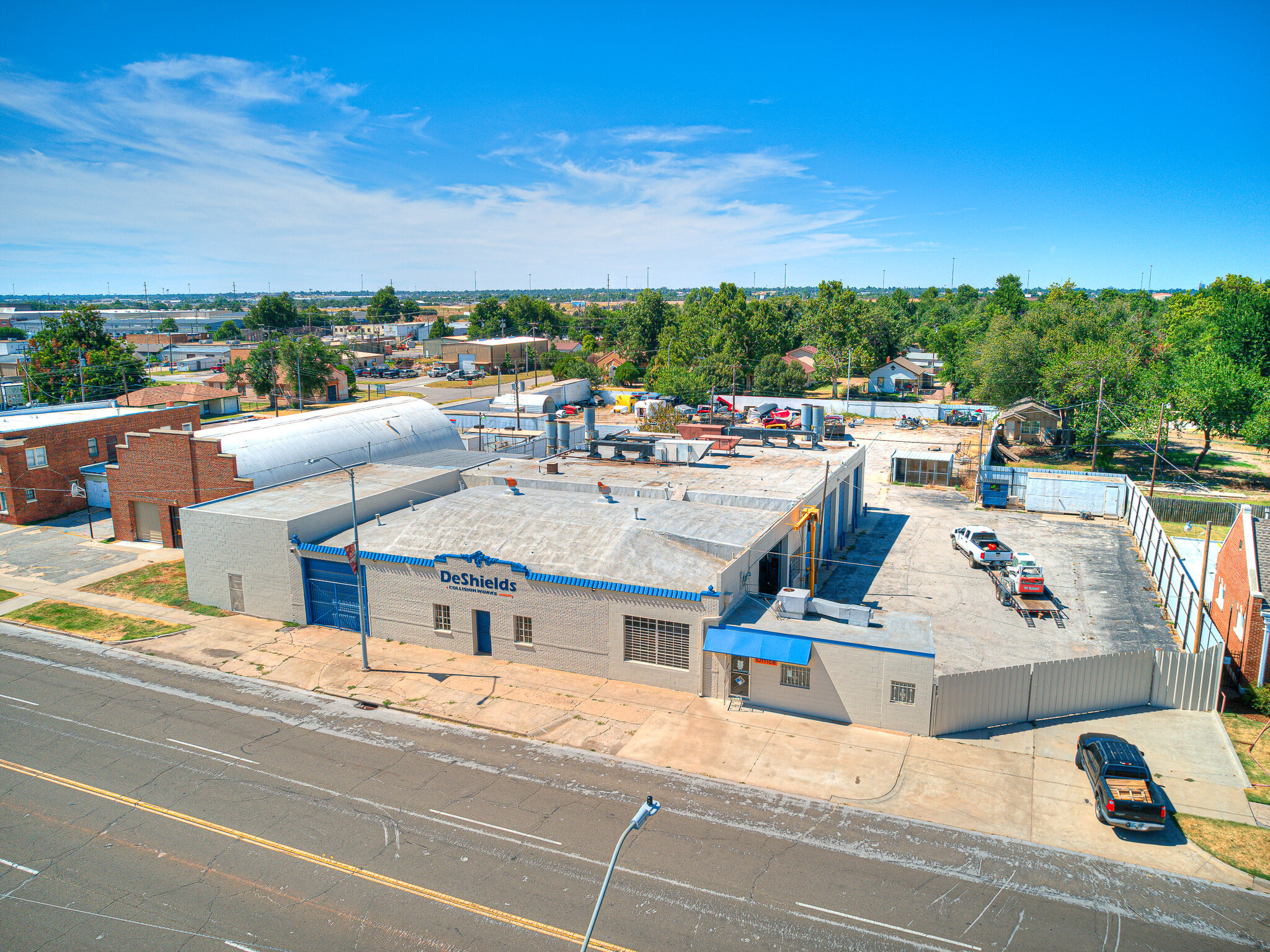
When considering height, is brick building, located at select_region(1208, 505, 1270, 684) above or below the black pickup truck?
above

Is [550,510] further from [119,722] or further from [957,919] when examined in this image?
[957,919]

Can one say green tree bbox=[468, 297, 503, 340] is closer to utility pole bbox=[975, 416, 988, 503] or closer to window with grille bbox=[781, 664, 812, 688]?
utility pole bbox=[975, 416, 988, 503]

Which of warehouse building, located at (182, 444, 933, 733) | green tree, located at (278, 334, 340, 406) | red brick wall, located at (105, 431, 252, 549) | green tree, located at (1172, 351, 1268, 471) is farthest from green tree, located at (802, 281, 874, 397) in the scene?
red brick wall, located at (105, 431, 252, 549)

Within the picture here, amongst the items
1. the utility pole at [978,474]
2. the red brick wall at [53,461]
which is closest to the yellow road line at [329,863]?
the red brick wall at [53,461]

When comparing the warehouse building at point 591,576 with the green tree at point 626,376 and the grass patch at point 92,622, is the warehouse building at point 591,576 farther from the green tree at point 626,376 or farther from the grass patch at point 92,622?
the green tree at point 626,376

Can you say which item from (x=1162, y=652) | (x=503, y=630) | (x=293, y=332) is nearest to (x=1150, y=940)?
(x=1162, y=652)

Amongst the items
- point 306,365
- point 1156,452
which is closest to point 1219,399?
point 1156,452

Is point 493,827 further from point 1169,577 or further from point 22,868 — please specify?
point 1169,577
